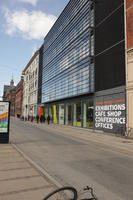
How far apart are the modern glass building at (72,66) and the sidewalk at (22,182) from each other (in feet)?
64.5

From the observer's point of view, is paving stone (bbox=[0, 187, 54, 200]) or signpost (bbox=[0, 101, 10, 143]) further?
signpost (bbox=[0, 101, 10, 143])

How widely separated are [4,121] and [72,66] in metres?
22.2

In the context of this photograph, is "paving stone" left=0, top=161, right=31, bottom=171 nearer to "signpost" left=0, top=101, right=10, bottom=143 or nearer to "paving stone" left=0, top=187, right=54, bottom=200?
"paving stone" left=0, top=187, right=54, bottom=200


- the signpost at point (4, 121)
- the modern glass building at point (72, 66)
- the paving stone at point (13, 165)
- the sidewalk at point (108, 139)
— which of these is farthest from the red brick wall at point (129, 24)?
the paving stone at point (13, 165)

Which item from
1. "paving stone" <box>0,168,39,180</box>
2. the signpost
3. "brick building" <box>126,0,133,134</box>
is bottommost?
"paving stone" <box>0,168,39,180</box>

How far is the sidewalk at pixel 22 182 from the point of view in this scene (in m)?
4.84

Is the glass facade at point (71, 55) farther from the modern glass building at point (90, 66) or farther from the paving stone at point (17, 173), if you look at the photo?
the paving stone at point (17, 173)

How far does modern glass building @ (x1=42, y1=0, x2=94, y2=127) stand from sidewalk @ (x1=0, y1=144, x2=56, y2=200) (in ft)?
64.5

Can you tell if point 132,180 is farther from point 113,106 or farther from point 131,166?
point 113,106

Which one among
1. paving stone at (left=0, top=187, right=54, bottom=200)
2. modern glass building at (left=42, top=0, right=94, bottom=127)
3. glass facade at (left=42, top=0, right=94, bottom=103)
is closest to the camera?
paving stone at (left=0, top=187, right=54, bottom=200)

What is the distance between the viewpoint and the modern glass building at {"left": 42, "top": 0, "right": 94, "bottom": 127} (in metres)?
27.8

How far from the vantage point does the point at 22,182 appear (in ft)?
18.9

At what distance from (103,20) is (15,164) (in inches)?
882

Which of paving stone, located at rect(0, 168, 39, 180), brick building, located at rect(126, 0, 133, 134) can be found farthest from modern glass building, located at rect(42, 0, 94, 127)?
paving stone, located at rect(0, 168, 39, 180)
